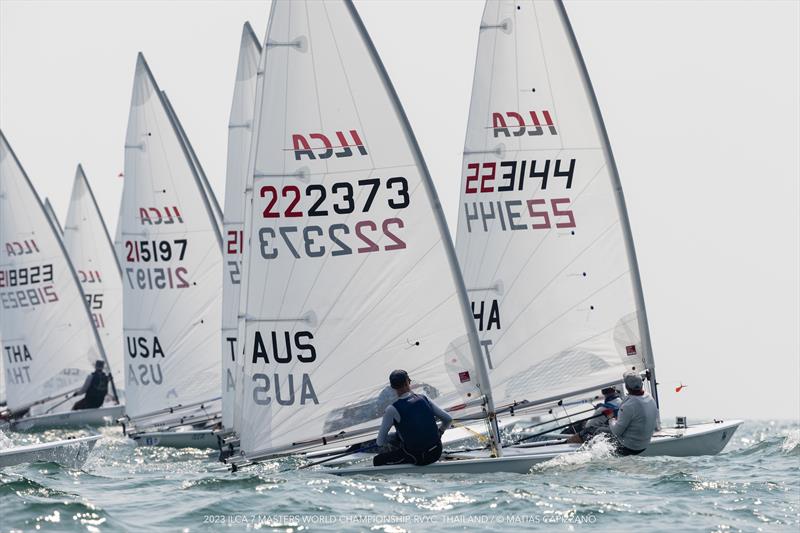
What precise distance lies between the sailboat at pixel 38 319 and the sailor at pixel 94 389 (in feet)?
0.98

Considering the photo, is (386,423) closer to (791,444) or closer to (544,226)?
(544,226)

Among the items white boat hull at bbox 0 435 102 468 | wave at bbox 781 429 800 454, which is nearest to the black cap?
white boat hull at bbox 0 435 102 468

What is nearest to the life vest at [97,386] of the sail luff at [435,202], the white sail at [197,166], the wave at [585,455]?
the white sail at [197,166]

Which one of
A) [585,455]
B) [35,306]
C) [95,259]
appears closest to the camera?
[585,455]

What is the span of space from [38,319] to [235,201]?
10129 mm

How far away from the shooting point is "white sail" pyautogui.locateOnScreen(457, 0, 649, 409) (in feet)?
63.1

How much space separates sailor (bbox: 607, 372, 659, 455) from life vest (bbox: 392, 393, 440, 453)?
264cm

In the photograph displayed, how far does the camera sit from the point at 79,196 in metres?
38.0

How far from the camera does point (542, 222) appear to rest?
1948cm

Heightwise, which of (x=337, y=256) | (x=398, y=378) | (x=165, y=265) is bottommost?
(x=398, y=378)

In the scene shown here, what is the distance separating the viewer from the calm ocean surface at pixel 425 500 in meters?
11.4

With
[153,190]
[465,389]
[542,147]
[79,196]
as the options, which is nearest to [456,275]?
[465,389]

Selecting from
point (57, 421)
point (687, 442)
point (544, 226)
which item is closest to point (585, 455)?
point (687, 442)

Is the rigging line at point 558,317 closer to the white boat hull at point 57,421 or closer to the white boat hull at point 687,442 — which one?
the white boat hull at point 687,442
